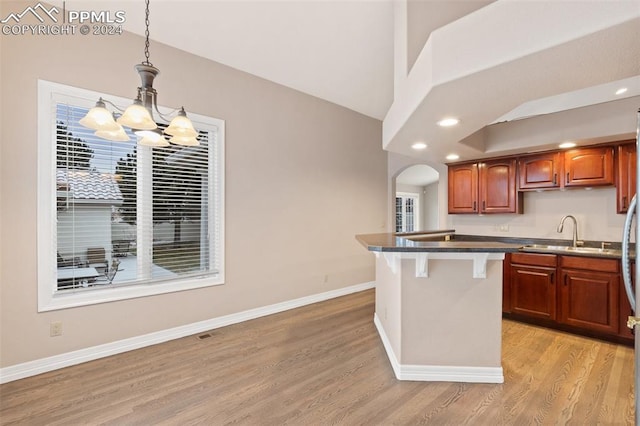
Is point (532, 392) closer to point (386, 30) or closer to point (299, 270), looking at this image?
point (299, 270)

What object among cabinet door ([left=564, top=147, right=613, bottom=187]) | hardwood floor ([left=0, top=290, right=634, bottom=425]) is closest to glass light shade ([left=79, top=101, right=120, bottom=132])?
hardwood floor ([left=0, top=290, right=634, bottom=425])

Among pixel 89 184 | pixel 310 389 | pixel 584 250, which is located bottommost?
pixel 310 389

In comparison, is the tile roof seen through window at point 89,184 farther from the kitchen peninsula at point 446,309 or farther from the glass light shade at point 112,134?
the kitchen peninsula at point 446,309

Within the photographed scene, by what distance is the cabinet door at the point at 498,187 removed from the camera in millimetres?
4047

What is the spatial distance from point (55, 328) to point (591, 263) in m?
5.18

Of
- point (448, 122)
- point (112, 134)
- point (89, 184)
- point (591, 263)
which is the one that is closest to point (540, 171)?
point (591, 263)

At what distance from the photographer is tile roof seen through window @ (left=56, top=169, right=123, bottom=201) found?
8.89ft

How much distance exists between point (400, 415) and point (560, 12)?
2.40m

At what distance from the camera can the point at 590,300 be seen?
319cm

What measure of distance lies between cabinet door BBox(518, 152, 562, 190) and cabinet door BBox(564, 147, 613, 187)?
0.28 feet

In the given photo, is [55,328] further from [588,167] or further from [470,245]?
[588,167]

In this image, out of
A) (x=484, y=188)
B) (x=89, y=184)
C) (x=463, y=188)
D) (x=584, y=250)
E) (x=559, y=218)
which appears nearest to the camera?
(x=89, y=184)

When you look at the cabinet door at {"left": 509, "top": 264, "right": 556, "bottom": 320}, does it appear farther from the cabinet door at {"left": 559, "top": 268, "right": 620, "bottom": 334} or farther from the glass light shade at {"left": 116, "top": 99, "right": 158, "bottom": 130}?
the glass light shade at {"left": 116, "top": 99, "right": 158, "bottom": 130}

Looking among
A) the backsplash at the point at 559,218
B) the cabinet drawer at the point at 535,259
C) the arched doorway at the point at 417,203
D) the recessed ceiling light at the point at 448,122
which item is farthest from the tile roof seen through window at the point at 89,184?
the arched doorway at the point at 417,203
